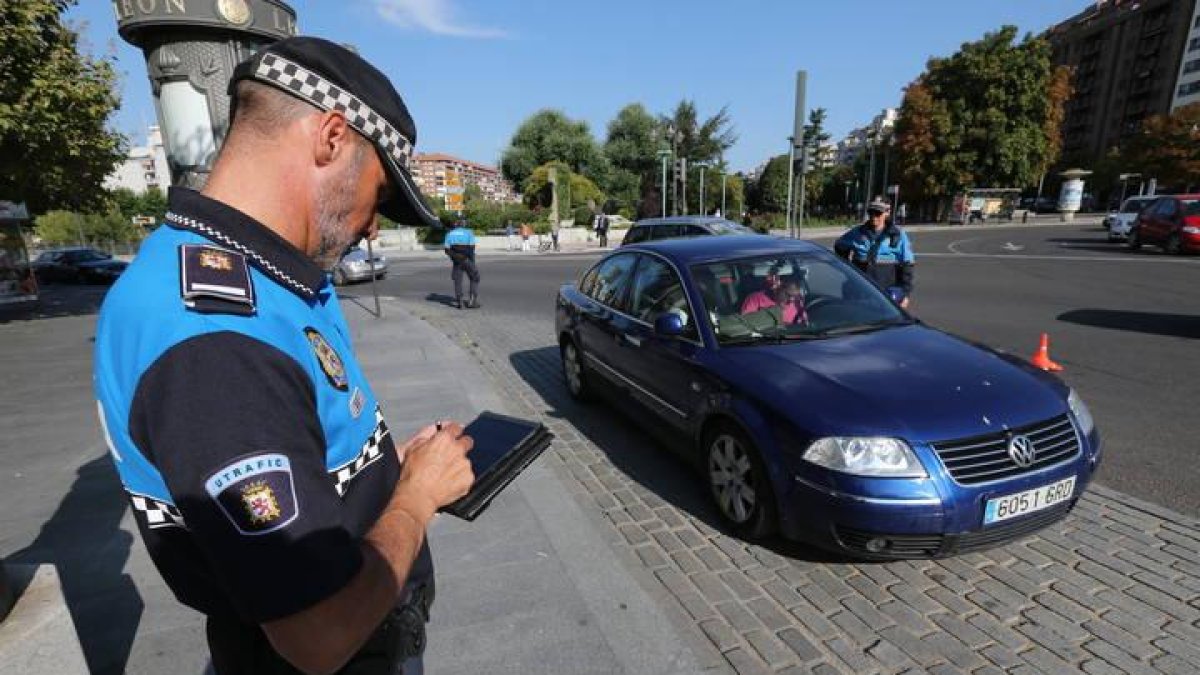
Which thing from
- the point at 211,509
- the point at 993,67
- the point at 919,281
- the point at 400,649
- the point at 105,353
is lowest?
the point at 919,281

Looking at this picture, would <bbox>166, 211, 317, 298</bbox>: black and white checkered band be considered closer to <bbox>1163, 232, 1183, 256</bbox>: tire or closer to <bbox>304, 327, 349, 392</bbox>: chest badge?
<bbox>304, 327, 349, 392</bbox>: chest badge

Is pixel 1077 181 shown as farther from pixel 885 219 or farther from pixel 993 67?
pixel 885 219

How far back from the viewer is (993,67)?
43250mm

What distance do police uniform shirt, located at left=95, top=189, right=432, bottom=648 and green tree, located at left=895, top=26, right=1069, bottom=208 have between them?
5265 centimetres

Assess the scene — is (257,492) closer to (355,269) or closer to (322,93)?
(322,93)

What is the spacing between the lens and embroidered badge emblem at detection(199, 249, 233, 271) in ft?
3.17

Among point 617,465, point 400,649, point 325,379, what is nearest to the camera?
point 325,379

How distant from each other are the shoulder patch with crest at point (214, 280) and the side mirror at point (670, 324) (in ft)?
10.3

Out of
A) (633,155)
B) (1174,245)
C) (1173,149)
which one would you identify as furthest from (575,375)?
(1173,149)

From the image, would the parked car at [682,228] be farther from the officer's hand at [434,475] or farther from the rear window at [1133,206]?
the rear window at [1133,206]

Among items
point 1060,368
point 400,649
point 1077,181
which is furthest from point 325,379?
point 1077,181

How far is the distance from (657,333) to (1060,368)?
207 inches

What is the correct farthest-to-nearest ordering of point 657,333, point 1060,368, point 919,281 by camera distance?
point 919,281
point 1060,368
point 657,333

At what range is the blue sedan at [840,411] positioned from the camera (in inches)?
110
